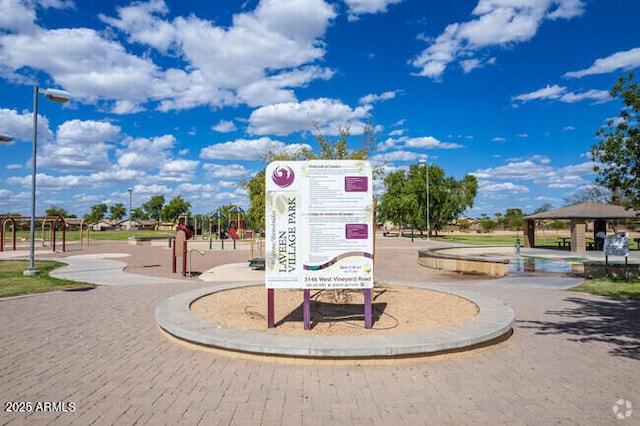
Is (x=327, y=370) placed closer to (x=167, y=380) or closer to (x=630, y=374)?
(x=167, y=380)

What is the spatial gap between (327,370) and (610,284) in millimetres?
11720

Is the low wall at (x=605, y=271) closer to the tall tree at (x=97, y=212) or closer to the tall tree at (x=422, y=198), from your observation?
the tall tree at (x=422, y=198)

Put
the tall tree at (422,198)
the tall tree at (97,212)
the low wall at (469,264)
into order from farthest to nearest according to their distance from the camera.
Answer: the tall tree at (97,212) < the tall tree at (422,198) < the low wall at (469,264)

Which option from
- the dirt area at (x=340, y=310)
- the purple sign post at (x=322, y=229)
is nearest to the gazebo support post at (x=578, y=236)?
the dirt area at (x=340, y=310)

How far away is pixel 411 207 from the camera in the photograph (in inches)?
2046

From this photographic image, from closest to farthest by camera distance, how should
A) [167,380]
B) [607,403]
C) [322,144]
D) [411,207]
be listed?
[607,403]
[167,380]
[322,144]
[411,207]

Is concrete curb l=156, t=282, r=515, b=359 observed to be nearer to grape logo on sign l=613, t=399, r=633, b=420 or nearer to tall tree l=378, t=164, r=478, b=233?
grape logo on sign l=613, t=399, r=633, b=420

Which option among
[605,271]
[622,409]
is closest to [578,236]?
[605,271]

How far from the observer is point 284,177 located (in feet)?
21.3

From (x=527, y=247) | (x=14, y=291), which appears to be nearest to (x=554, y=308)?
(x=14, y=291)

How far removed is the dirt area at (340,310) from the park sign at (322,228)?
85 centimetres

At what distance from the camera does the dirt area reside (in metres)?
6.73

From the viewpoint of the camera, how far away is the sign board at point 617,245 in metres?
13.3

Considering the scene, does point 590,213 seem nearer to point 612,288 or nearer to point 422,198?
point 612,288
